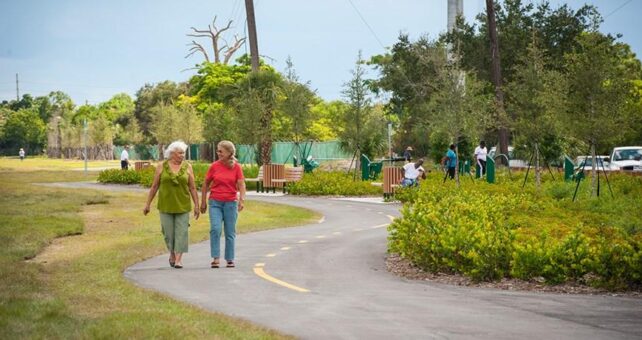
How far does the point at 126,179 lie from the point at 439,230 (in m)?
34.3

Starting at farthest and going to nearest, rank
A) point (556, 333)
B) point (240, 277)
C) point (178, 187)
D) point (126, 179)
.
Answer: point (126, 179), point (178, 187), point (240, 277), point (556, 333)

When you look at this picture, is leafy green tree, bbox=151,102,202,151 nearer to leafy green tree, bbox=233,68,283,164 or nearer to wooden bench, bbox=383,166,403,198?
leafy green tree, bbox=233,68,283,164

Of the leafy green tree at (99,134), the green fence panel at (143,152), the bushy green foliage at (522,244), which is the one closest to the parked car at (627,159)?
the bushy green foliage at (522,244)

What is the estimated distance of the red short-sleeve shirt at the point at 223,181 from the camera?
43.5 ft

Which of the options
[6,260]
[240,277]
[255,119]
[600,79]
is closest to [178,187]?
[240,277]

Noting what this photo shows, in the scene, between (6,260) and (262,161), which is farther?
(262,161)

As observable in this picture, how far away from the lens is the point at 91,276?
40.5ft

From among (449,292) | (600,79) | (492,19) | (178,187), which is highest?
(492,19)

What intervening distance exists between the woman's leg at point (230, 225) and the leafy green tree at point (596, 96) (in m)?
12.4

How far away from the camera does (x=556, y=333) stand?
27.1 ft

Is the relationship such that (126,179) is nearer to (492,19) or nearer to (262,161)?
(262,161)

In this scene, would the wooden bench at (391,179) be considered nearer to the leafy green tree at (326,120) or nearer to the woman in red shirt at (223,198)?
the leafy green tree at (326,120)

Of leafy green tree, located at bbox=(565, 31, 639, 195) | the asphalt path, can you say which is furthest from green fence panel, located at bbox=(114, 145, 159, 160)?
the asphalt path

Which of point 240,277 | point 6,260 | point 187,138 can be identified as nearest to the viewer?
point 240,277
